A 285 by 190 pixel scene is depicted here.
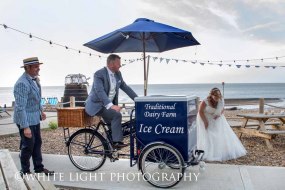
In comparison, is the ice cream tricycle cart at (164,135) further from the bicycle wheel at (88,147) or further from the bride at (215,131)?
the bride at (215,131)

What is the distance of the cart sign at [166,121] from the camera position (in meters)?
5.25

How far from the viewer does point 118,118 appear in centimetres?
580

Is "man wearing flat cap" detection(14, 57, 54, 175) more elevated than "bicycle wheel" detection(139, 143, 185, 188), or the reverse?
"man wearing flat cap" detection(14, 57, 54, 175)

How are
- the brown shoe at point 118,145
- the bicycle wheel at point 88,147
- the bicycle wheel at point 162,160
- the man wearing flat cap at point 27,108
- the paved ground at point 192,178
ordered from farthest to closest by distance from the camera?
the bicycle wheel at point 88,147 → the brown shoe at point 118,145 → the man wearing flat cap at point 27,108 → the paved ground at point 192,178 → the bicycle wheel at point 162,160

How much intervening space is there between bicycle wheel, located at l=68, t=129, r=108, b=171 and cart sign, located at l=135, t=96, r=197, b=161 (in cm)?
93

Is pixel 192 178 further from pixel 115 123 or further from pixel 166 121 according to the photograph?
pixel 115 123

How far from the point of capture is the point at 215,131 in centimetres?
775

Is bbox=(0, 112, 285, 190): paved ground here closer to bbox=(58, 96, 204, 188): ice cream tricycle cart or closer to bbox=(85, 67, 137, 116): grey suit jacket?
bbox=(58, 96, 204, 188): ice cream tricycle cart

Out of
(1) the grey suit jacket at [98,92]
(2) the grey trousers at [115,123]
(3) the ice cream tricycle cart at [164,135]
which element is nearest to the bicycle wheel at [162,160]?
(3) the ice cream tricycle cart at [164,135]

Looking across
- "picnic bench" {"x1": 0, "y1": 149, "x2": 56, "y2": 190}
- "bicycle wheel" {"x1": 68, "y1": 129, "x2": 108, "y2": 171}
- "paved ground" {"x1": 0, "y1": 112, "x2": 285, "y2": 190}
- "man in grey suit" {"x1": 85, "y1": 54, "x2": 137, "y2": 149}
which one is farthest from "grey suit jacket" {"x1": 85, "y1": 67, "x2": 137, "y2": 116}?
"picnic bench" {"x1": 0, "y1": 149, "x2": 56, "y2": 190}

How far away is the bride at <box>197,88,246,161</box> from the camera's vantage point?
7594mm

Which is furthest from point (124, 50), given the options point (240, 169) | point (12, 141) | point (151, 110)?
point (12, 141)

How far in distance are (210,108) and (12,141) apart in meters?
5.91

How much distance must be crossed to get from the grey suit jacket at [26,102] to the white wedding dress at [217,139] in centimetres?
344
